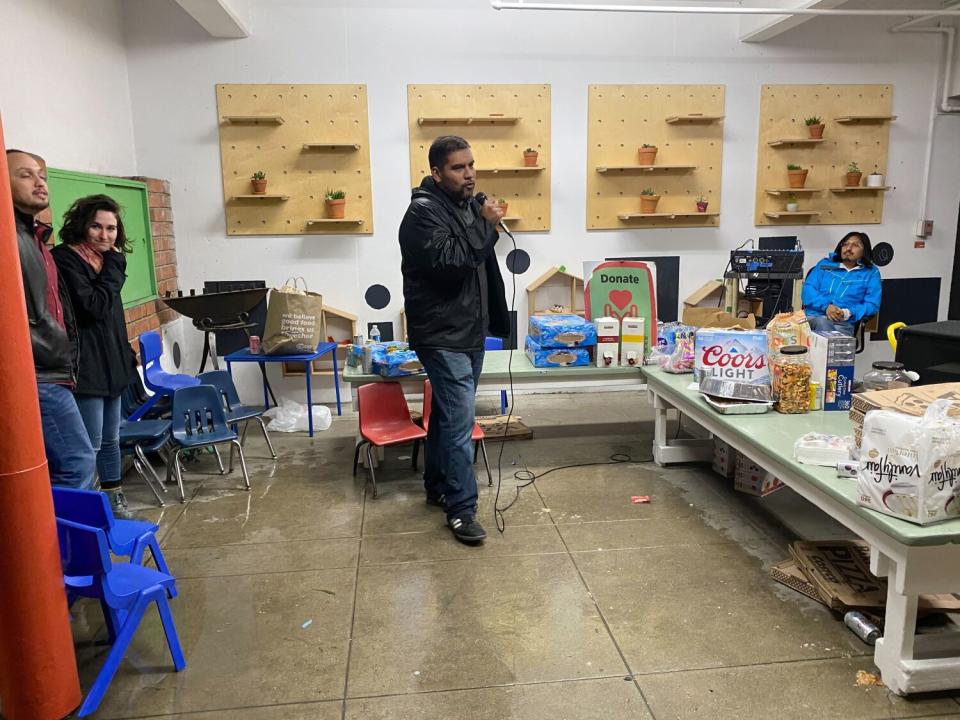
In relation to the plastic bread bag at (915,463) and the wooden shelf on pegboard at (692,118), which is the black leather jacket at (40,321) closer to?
the plastic bread bag at (915,463)

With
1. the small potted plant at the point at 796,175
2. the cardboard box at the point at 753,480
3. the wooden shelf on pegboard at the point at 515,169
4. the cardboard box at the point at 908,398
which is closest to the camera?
the cardboard box at the point at 908,398

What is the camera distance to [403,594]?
2.77 meters

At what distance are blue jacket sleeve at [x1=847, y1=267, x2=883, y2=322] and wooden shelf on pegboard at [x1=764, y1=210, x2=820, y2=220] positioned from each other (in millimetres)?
1060

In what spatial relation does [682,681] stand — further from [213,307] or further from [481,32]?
[481,32]

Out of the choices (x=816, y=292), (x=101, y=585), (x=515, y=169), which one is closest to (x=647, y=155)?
(x=515, y=169)

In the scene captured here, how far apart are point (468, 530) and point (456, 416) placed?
20.2 inches

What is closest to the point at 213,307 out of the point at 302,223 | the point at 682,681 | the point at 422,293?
the point at 302,223

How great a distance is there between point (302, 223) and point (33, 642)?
166 inches

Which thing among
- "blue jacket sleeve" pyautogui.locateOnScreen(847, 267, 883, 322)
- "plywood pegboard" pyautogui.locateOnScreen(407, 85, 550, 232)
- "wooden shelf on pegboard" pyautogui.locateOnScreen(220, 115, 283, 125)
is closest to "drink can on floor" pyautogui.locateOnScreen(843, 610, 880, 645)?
"blue jacket sleeve" pyautogui.locateOnScreen(847, 267, 883, 322)

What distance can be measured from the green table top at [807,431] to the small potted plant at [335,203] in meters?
2.95

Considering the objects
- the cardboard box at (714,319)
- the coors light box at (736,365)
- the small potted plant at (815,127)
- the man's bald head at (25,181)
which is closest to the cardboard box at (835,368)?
the coors light box at (736,365)

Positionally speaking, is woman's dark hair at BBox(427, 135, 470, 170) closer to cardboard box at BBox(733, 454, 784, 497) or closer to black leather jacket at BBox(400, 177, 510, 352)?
black leather jacket at BBox(400, 177, 510, 352)

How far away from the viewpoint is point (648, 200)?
19.3ft

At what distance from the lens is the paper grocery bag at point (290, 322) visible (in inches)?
191
